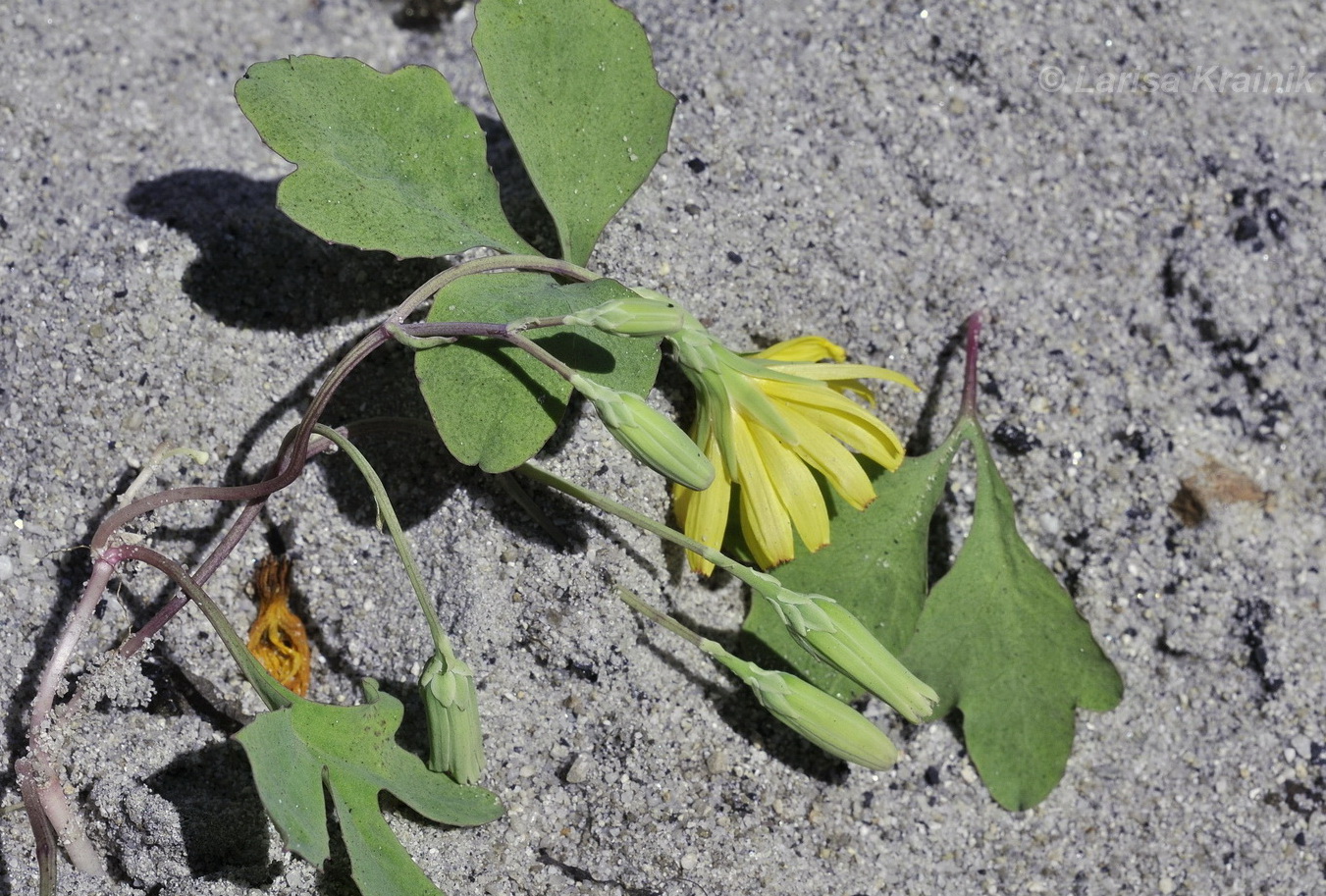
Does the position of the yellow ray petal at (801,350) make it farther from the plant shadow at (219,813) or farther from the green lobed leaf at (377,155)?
the plant shadow at (219,813)

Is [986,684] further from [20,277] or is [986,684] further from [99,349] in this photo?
[20,277]

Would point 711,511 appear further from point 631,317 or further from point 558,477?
point 631,317

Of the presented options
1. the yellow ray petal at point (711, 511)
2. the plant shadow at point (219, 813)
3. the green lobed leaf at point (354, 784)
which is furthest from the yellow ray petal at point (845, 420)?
the plant shadow at point (219, 813)

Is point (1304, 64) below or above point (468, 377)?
above

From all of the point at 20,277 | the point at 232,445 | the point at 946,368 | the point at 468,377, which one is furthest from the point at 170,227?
the point at 946,368

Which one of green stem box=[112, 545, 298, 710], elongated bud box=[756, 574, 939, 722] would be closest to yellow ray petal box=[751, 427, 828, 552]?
elongated bud box=[756, 574, 939, 722]

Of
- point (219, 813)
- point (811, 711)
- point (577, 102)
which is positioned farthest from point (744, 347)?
point (219, 813)
